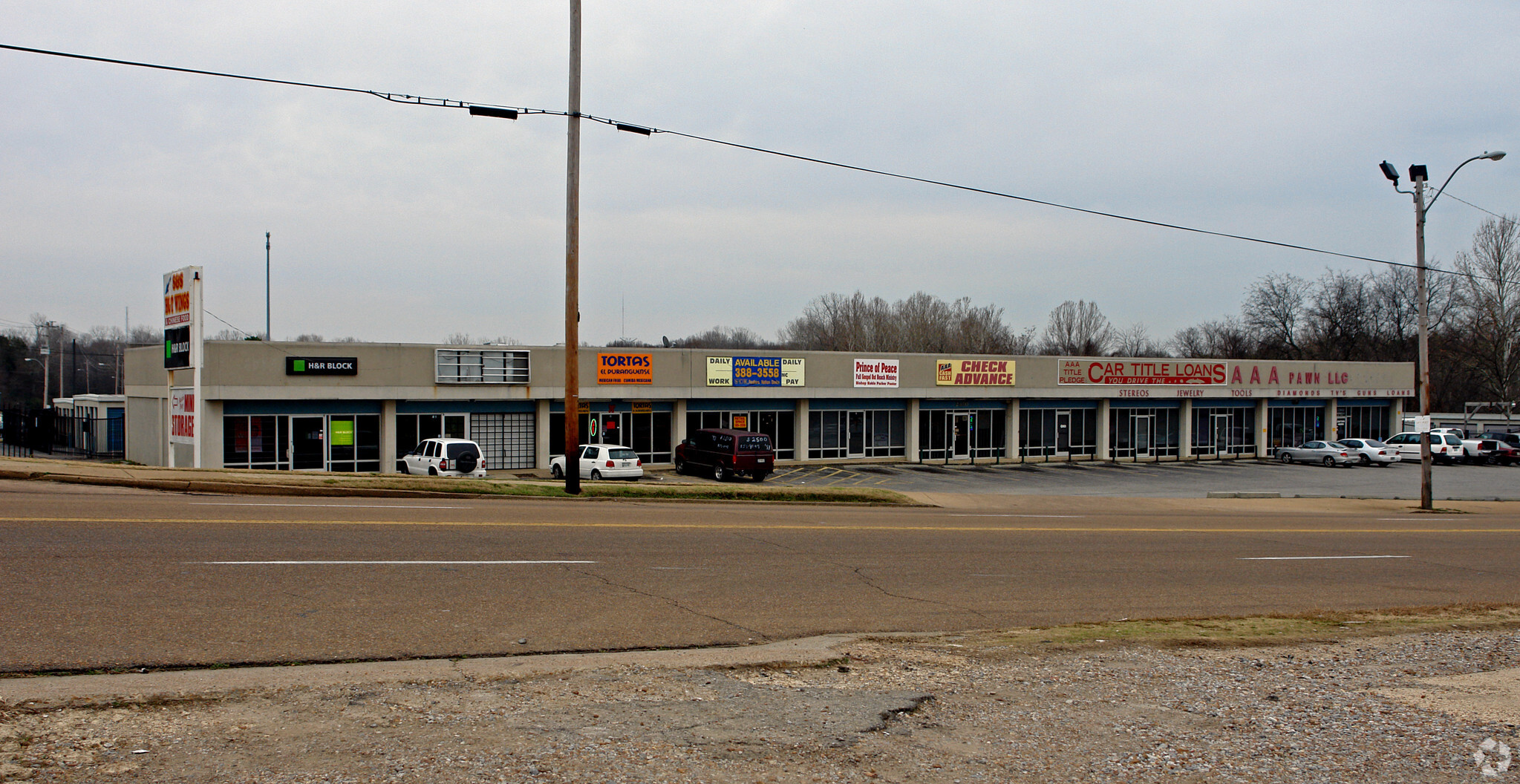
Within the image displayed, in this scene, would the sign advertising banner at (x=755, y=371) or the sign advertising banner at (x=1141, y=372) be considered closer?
the sign advertising banner at (x=755, y=371)

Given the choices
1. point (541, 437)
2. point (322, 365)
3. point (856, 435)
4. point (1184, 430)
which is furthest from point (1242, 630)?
point (1184, 430)

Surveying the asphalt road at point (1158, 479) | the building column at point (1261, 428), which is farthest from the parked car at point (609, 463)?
the building column at point (1261, 428)

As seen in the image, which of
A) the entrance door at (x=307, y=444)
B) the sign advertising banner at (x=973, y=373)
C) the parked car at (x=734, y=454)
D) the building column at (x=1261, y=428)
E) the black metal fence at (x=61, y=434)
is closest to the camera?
the entrance door at (x=307, y=444)

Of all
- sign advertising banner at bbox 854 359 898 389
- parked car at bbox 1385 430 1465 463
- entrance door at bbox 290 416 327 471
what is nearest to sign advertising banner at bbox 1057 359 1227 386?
sign advertising banner at bbox 854 359 898 389

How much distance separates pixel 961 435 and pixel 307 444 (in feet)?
90.7

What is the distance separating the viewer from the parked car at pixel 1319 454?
48.1 metres

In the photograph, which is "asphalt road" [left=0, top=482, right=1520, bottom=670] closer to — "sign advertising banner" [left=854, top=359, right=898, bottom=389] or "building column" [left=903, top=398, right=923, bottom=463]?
"sign advertising banner" [left=854, top=359, right=898, bottom=389]

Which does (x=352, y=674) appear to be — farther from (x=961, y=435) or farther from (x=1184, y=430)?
(x=1184, y=430)

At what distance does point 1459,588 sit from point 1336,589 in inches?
90.5

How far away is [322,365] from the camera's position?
104 ft

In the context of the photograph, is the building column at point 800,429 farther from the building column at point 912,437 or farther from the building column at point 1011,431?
the building column at point 1011,431

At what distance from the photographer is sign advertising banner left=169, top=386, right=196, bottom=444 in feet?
85.3

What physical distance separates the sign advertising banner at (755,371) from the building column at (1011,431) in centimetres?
1169

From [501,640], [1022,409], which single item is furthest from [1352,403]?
[501,640]
